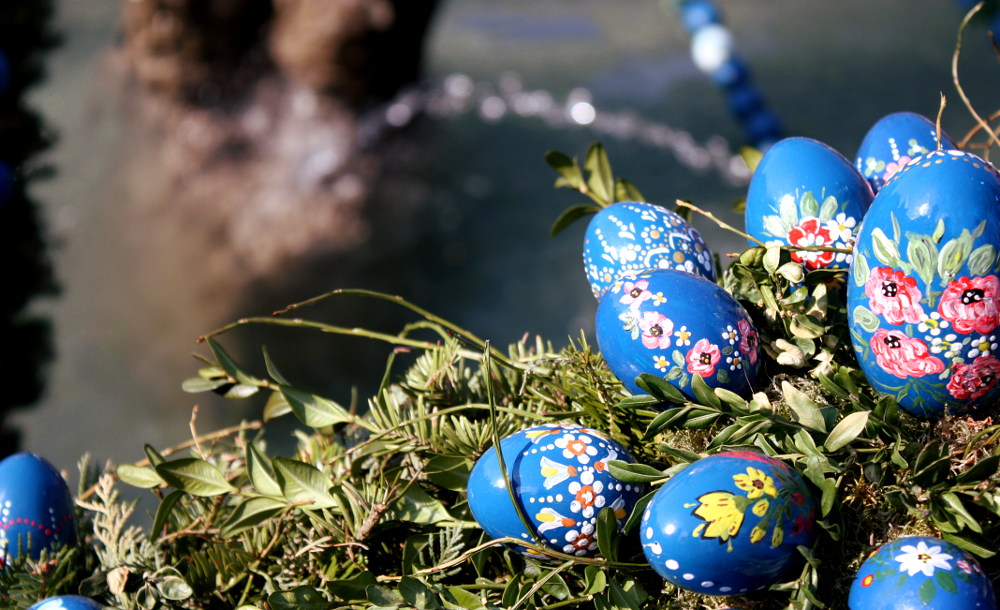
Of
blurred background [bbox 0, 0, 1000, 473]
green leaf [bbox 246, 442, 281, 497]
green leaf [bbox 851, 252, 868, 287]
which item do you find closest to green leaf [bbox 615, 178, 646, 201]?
green leaf [bbox 851, 252, 868, 287]

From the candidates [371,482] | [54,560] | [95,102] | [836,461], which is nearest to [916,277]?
[836,461]

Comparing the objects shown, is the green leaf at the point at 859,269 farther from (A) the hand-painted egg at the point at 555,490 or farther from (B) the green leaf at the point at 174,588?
(B) the green leaf at the point at 174,588

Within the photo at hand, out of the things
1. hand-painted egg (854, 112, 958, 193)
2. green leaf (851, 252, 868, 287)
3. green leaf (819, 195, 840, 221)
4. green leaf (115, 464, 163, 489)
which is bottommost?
green leaf (115, 464, 163, 489)

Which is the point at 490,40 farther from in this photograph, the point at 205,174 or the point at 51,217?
the point at 51,217

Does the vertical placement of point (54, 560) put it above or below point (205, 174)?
below

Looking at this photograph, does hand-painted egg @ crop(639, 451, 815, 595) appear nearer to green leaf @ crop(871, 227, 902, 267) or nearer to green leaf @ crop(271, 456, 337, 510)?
green leaf @ crop(871, 227, 902, 267)

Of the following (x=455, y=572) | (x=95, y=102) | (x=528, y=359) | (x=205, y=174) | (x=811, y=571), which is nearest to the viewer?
(x=811, y=571)
